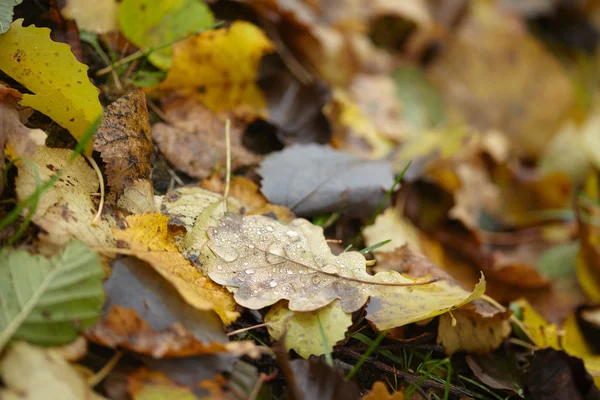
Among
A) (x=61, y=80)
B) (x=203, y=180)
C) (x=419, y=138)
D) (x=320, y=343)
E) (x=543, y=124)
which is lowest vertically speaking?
(x=543, y=124)

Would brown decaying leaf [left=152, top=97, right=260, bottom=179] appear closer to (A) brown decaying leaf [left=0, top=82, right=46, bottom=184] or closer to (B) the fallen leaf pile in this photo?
(B) the fallen leaf pile

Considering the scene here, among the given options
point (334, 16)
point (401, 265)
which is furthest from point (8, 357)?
point (334, 16)

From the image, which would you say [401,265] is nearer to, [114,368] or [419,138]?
[114,368]

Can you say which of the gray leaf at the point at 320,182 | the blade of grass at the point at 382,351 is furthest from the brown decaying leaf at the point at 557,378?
the gray leaf at the point at 320,182

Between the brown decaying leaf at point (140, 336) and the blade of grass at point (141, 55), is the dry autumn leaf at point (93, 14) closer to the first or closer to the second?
the blade of grass at point (141, 55)

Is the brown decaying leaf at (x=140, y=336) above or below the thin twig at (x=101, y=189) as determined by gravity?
below
